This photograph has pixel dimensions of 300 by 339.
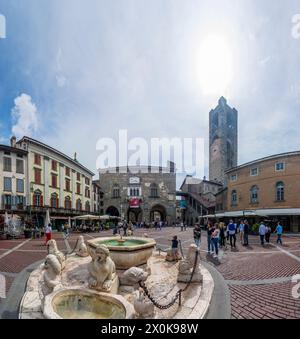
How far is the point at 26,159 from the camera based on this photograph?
26.8 meters

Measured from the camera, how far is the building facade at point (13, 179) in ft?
78.8

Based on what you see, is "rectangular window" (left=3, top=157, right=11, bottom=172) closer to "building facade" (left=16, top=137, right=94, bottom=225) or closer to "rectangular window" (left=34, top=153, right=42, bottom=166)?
"building facade" (left=16, top=137, right=94, bottom=225)

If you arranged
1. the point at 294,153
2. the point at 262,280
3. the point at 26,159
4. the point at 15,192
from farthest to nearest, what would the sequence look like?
the point at 26,159, the point at 15,192, the point at 294,153, the point at 262,280

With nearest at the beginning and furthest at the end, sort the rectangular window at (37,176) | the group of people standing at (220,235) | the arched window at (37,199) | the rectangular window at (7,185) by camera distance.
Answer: the group of people standing at (220,235)
the rectangular window at (7,185)
the arched window at (37,199)
the rectangular window at (37,176)

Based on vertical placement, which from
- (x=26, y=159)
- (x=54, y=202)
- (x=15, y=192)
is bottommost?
(x=54, y=202)

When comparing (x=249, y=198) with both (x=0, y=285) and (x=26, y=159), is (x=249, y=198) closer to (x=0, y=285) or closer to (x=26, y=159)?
(x=0, y=285)

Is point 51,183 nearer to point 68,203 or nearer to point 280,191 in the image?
point 68,203

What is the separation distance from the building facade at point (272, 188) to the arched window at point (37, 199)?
26.5 metres

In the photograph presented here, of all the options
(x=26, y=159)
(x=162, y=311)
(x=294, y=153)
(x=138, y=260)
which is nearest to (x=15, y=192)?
(x=26, y=159)

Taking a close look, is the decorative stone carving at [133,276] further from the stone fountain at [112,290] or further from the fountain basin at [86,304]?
the fountain basin at [86,304]

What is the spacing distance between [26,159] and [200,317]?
29.2 metres

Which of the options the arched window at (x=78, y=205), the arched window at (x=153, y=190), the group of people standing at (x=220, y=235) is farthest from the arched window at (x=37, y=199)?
the arched window at (x=153, y=190)

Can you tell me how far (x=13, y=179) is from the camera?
2502cm
